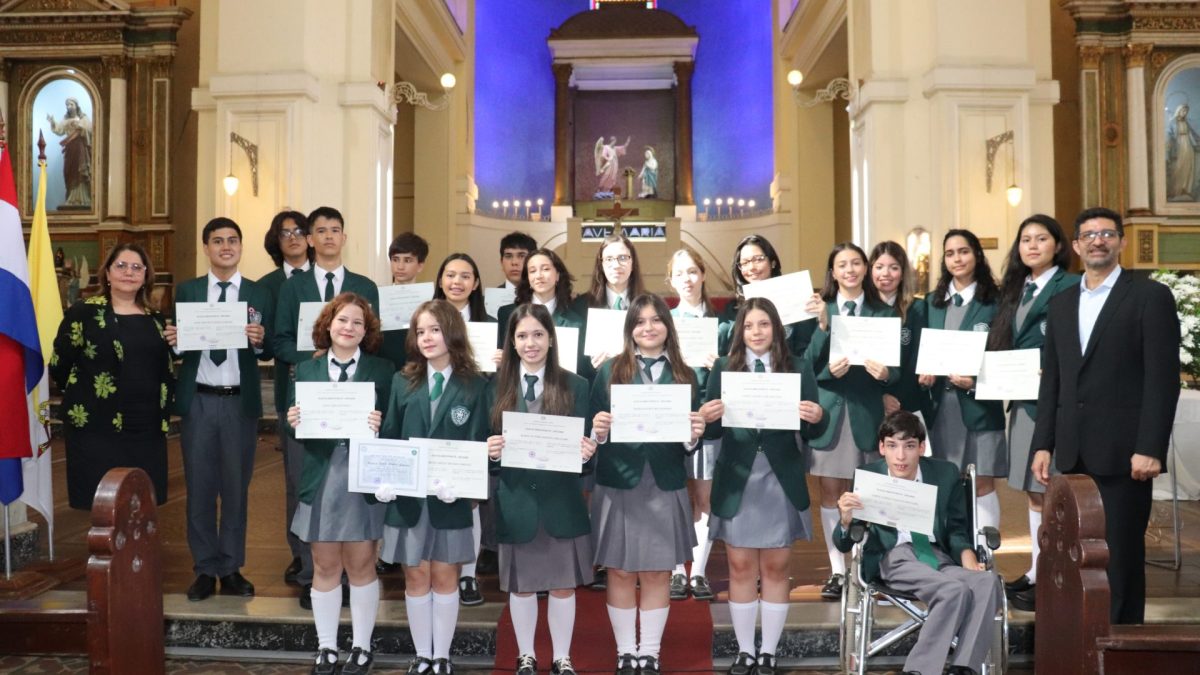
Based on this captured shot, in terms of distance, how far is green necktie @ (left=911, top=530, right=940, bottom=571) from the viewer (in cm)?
391

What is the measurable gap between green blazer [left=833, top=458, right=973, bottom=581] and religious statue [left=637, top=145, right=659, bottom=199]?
17.4 meters

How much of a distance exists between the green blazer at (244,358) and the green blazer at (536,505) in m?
1.61

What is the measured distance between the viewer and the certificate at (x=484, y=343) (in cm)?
448

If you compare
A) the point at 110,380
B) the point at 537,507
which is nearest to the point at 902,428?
the point at 537,507

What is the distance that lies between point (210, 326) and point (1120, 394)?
4.17 metres

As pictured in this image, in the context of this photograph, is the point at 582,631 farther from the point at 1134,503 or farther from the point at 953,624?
the point at 1134,503

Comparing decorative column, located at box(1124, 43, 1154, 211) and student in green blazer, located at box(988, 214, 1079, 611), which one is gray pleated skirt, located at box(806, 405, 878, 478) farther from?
decorative column, located at box(1124, 43, 1154, 211)

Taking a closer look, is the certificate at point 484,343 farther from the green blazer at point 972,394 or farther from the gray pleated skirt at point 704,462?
the green blazer at point 972,394

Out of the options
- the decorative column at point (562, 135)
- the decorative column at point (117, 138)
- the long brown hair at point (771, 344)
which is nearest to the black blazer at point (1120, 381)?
the long brown hair at point (771, 344)

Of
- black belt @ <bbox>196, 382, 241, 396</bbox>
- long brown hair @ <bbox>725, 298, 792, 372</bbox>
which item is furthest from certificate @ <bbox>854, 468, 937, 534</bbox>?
black belt @ <bbox>196, 382, 241, 396</bbox>

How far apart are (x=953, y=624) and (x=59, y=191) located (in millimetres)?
17486

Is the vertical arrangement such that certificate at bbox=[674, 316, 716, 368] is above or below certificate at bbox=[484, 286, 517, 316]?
below

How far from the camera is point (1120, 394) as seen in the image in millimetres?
4016

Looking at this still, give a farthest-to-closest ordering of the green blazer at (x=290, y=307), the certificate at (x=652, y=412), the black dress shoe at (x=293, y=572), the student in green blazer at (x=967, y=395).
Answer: the black dress shoe at (x=293, y=572)
the green blazer at (x=290, y=307)
the student in green blazer at (x=967, y=395)
the certificate at (x=652, y=412)
